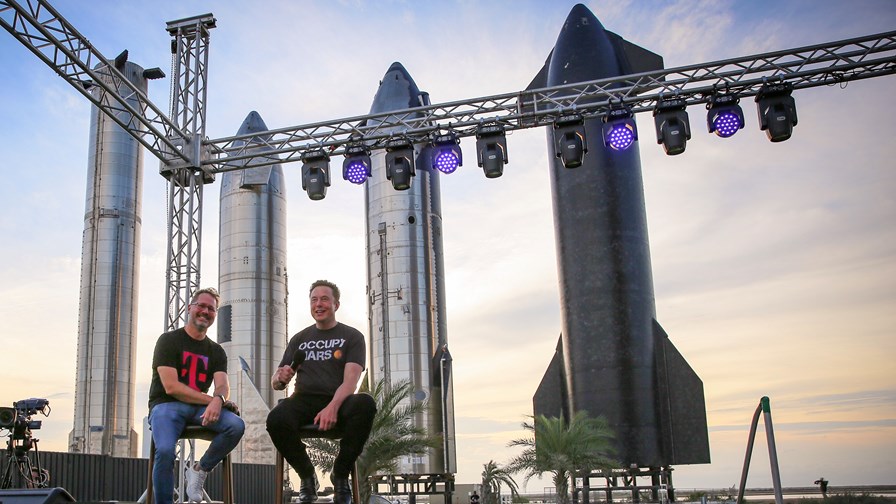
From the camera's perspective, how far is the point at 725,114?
49.2ft

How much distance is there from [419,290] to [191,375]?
82.1 ft

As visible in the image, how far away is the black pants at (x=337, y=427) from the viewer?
529 centimetres

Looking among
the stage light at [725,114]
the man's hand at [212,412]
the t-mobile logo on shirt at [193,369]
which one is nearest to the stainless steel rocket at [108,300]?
the stage light at [725,114]

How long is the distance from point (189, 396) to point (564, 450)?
22628 mm

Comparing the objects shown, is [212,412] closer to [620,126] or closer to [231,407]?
[231,407]

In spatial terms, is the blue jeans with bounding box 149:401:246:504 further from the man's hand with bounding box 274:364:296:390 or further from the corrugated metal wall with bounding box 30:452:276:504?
the corrugated metal wall with bounding box 30:452:276:504

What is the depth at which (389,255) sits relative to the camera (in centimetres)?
3106

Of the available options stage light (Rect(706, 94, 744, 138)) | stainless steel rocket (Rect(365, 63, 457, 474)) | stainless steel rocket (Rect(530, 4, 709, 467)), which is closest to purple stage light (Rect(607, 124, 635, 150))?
A: stage light (Rect(706, 94, 744, 138))

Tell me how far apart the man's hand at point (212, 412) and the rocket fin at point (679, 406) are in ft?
82.9

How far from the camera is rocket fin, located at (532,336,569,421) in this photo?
30.7m

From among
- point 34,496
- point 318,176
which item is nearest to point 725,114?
point 318,176

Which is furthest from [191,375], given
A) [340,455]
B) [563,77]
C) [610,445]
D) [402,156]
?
[563,77]

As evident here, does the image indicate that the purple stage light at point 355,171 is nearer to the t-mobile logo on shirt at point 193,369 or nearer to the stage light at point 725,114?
the stage light at point 725,114

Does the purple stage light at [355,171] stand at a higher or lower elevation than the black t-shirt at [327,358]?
higher
